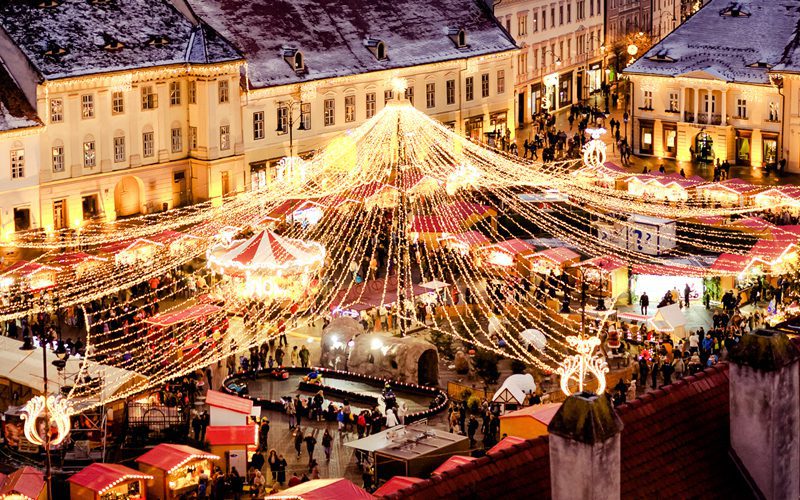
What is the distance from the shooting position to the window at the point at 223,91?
66.8 metres

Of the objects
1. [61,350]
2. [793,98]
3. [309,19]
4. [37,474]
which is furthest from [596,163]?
[37,474]

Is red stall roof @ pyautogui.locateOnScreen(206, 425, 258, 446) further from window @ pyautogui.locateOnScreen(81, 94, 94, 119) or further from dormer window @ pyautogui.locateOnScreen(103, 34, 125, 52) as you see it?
dormer window @ pyautogui.locateOnScreen(103, 34, 125, 52)

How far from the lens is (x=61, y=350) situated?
4481 centimetres

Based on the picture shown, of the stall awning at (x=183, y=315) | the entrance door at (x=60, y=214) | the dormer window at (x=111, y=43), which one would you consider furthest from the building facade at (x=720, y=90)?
the stall awning at (x=183, y=315)

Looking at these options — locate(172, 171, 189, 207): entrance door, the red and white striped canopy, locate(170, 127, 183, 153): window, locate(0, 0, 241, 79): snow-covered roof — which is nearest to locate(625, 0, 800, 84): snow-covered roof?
locate(0, 0, 241, 79): snow-covered roof

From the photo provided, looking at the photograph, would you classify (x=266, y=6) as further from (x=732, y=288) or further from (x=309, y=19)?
(x=732, y=288)

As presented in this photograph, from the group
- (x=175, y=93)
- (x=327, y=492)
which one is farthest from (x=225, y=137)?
(x=327, y=492)

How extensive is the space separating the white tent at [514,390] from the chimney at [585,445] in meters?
28.5

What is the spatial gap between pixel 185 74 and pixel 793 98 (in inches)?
1021

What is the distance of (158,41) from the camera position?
214 ft

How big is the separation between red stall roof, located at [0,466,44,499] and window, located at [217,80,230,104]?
31143 millimetres

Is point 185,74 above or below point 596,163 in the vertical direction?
above

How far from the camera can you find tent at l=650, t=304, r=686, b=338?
1996 inches

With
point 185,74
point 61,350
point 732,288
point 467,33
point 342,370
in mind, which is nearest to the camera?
point 61,350
